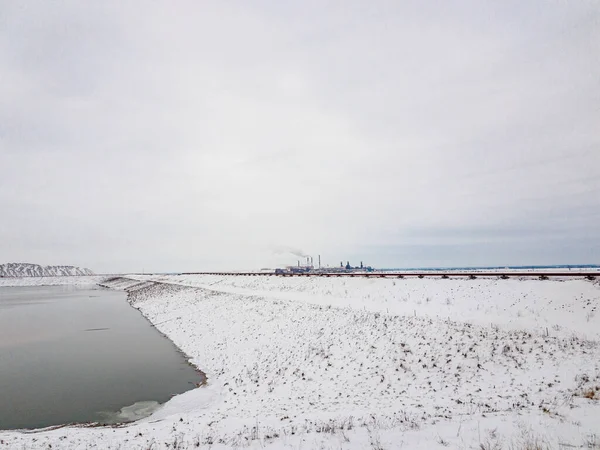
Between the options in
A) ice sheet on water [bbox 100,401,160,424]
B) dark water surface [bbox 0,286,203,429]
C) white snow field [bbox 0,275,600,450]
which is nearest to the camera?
white snow field [bbox 0,275,600,450]

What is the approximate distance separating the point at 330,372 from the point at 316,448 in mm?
9293

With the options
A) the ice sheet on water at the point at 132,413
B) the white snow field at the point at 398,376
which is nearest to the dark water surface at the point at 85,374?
the ice sheet on water at the point at 132,413

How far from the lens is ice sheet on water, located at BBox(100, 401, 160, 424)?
1491cm

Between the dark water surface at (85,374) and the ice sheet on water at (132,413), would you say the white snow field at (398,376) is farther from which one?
the dark water surface at (85,374)

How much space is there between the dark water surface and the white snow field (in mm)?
1958

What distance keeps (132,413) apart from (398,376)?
12483mm

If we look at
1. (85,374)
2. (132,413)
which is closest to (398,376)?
(132,413)

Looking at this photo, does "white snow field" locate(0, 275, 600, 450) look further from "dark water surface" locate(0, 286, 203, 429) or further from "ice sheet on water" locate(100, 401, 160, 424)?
"dark water surface" locate(0, 286, 203, 429)

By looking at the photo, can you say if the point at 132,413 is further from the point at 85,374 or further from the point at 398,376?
the point at 398,376

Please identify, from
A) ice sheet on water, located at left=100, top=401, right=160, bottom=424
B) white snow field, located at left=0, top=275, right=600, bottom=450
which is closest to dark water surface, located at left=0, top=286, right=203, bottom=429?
ice sheet on water, located at left=100, top=401, right=160, bottom=424

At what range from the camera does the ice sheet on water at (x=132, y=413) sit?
48.9 feet

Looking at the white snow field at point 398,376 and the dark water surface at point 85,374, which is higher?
the white snow field at point 398,376

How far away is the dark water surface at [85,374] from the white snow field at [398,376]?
196 centimetres

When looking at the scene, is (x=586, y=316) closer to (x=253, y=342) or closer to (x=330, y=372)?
(x=330, y=372)
